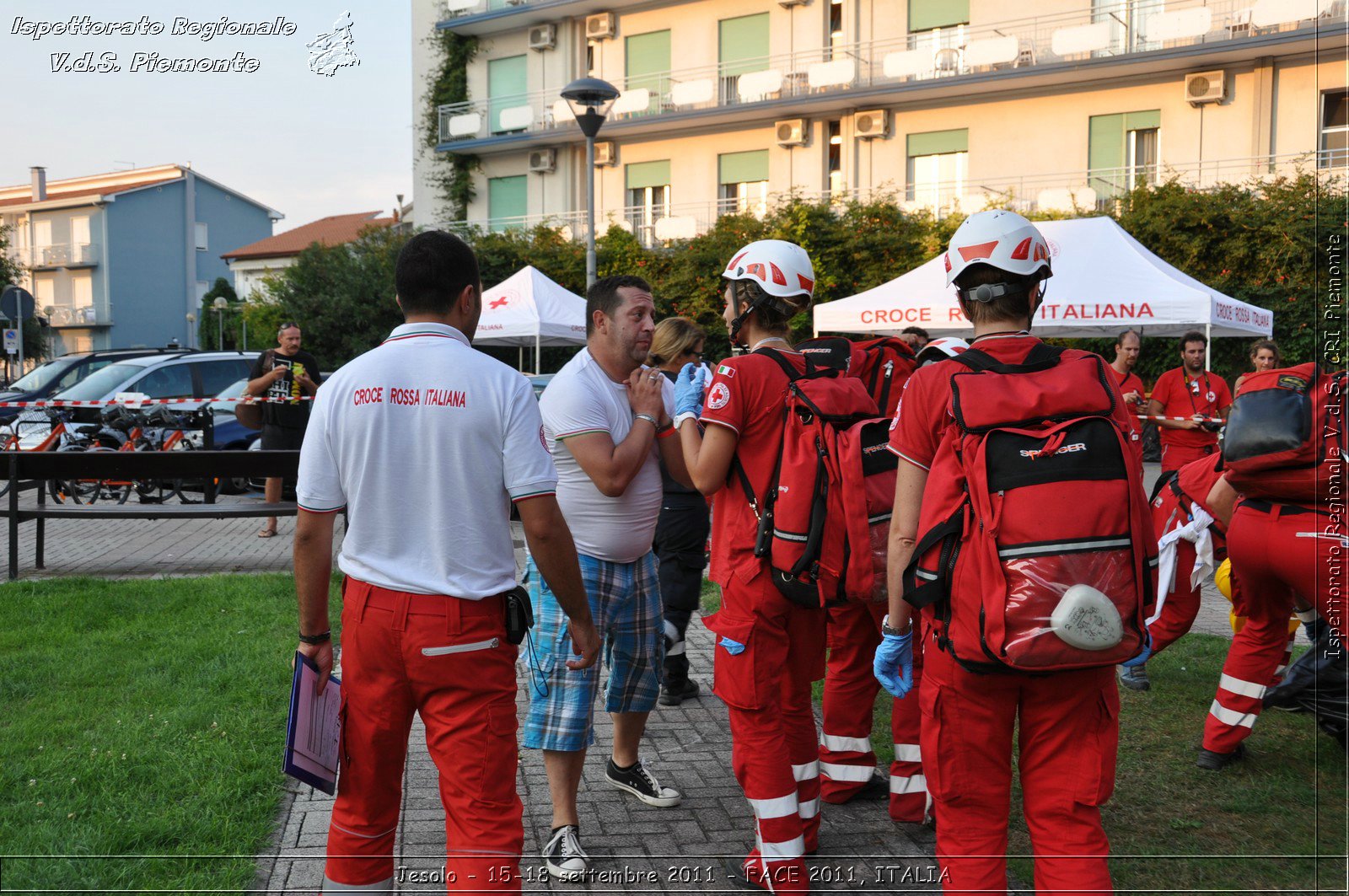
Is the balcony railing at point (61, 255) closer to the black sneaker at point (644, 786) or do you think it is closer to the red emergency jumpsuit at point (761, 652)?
the black sneaker at point (644, 786)

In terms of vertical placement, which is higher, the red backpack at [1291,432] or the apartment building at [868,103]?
the apartment building at [868,103]

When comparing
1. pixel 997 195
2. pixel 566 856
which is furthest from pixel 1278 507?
pixel 997 195

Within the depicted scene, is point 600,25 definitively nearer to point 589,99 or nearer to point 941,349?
point 589,99

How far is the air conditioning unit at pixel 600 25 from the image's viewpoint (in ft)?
101

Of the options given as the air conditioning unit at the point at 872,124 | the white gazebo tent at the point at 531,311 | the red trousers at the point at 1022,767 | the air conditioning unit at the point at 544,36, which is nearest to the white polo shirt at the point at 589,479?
the red trousers at the point at 1022,767

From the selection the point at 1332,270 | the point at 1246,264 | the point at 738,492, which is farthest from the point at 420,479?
the point at 1246,264

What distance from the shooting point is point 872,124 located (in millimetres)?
27125

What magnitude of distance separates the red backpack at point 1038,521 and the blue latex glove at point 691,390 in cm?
134

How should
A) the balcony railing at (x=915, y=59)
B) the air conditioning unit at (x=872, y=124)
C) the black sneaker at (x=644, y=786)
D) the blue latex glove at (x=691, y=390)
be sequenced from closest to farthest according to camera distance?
the blue latex glove at (x=691, y=390) < the black sneaker at (x=644, y=786) < the balcony railing at (x=915, y=59) < the air conditioning unit at (x=872, y=124)

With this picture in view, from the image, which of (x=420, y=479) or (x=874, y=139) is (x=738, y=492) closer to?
(x=420, y=479)

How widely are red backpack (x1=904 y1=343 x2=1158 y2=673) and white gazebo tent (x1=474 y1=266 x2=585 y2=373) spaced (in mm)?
14086

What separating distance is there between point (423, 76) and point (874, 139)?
48.4 ft

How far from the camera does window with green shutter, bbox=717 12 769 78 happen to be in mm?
29016

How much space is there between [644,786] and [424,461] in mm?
2202
